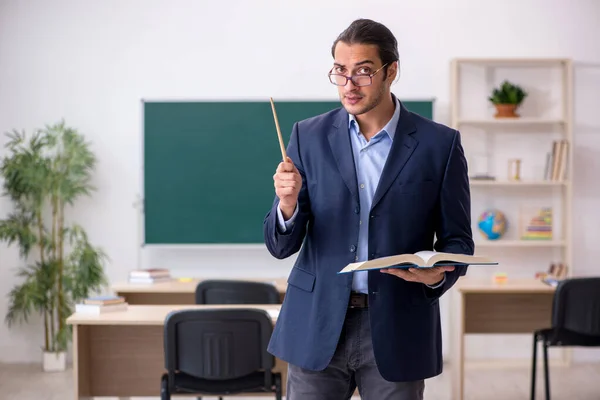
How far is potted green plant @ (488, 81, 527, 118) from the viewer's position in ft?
20.7

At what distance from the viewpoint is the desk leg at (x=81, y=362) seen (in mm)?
3992

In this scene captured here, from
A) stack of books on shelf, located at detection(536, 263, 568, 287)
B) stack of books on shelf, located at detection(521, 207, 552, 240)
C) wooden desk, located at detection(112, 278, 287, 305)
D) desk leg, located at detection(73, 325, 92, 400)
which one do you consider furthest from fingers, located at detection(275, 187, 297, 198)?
stack of books on shelf, located at detection(521, 207, 552, 240)

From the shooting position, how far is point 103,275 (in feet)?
20.9

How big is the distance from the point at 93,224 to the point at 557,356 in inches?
149

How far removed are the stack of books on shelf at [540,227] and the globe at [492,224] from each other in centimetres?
21

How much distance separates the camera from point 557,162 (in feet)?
20.7

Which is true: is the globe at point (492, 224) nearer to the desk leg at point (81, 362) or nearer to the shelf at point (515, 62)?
the shelf at point (515, 62)

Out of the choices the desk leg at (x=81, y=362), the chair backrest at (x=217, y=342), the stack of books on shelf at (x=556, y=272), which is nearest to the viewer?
the chair backrest at (x=217, y=342)

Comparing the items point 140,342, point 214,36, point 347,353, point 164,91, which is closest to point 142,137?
point 164,91

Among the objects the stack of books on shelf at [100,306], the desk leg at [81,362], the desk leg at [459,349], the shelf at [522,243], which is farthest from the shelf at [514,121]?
the desk leg at [81,362]

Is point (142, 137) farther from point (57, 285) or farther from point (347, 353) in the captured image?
point (347, 353)

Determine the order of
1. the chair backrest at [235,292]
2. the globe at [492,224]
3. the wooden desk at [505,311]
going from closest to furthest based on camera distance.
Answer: the chair backrest at [235,292] → the wooden desk at [505,311] → the globe at [492,224]

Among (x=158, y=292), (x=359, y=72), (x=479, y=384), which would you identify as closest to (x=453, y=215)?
(x=359, y=72)

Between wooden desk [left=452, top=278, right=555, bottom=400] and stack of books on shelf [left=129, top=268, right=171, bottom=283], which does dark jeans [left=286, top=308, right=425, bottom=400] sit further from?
stack of books on shelf [left=129, top=268, right=171, bottom=283]
